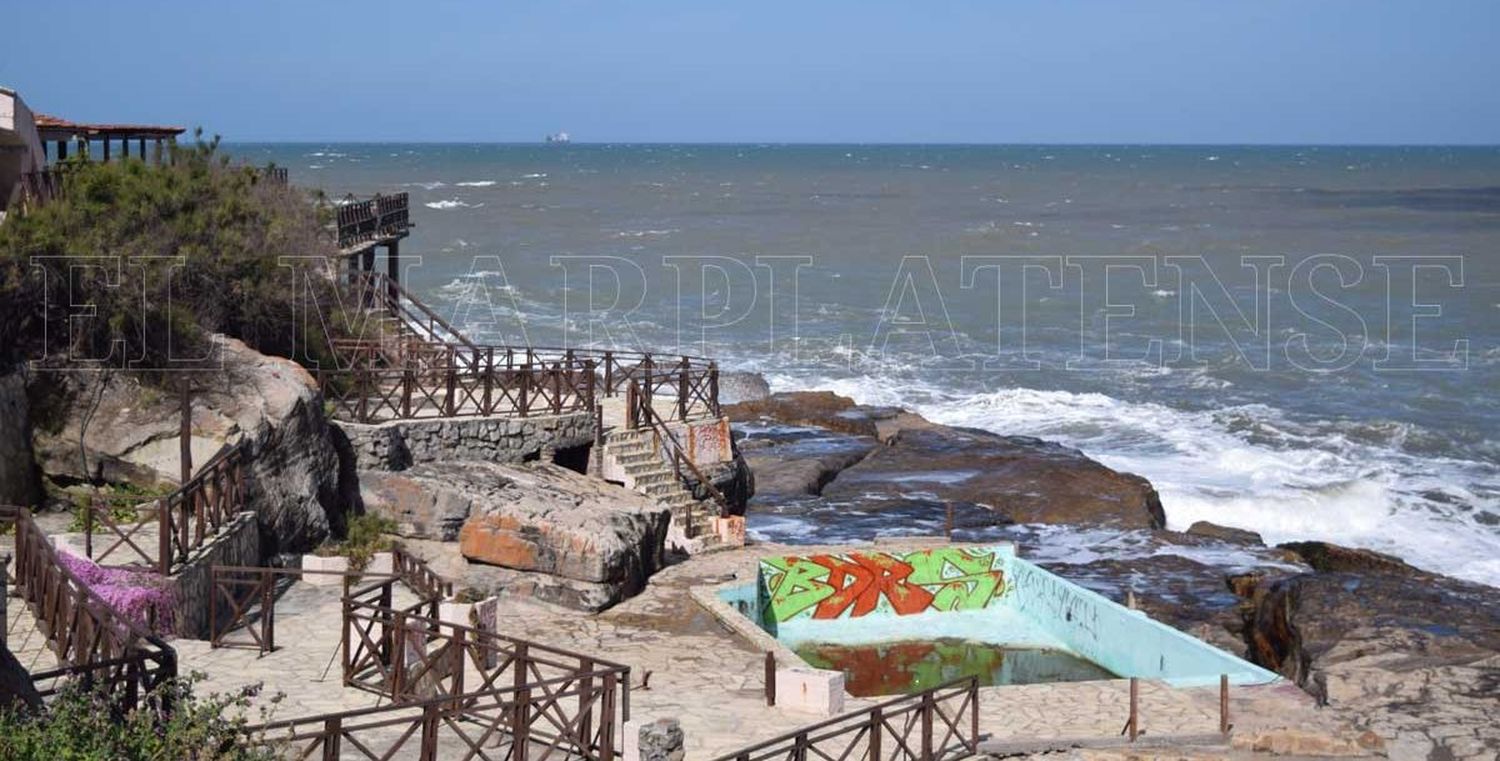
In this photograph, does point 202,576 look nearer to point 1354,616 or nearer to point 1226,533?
point 1354,616

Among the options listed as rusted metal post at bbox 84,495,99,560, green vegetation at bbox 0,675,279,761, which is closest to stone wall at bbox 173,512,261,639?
rusted metal post at bbox 84,495,99,560

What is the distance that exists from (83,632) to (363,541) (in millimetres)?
7183

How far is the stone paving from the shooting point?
14.8 meters

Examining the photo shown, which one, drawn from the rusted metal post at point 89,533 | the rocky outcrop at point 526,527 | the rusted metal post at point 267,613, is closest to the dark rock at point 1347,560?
the rocky outcrop at point 526,527

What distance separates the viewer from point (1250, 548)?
1021 inches

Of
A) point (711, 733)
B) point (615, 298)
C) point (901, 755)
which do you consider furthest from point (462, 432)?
point (615, 298)

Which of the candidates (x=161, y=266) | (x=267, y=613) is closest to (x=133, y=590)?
(x=267, y=613)

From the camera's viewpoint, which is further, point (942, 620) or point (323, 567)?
point (942, 620)

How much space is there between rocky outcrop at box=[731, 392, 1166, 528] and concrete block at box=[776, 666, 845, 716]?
11697 mm

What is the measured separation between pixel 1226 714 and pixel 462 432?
1060 centimetres

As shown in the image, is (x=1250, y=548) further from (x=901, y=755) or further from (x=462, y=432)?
(x=901, y=755)

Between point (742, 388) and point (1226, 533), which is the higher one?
point (742, 388)

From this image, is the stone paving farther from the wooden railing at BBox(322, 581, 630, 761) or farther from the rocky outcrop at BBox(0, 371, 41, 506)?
the rocky outcrop at BBox(0, 371, 41, 506)

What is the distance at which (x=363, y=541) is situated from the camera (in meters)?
20.4
